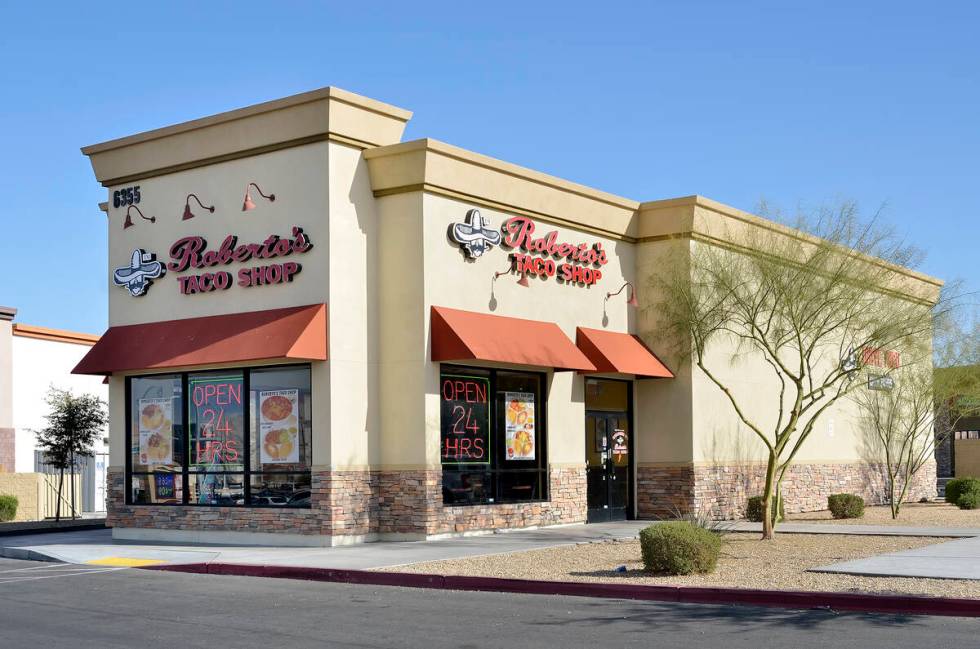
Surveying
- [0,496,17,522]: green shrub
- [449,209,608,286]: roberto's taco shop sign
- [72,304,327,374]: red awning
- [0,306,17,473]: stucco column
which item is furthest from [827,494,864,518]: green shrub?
[0,306,17,473]: stucco column

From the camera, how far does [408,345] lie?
22.6 metres

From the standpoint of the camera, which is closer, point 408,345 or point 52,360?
point 408,345

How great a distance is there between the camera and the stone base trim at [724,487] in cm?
2738

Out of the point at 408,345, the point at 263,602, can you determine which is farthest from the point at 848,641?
the point at 408,345

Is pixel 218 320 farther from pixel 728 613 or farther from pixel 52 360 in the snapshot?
pixel 52 360

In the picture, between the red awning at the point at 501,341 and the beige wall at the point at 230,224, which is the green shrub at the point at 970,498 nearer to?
the red awning at the point at 501,341

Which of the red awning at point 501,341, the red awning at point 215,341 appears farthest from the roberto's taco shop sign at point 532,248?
the red awning at point 215,341

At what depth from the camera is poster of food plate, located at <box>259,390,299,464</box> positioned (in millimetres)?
22312

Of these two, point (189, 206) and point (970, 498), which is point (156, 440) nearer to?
point (189, 206)

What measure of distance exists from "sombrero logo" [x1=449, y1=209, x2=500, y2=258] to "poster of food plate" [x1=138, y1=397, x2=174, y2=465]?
6704 millimetres

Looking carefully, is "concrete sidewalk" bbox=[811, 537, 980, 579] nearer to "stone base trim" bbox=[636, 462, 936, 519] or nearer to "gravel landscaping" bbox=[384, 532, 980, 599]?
"gravel landscaping" bbox=[384, 532, 980, 599]

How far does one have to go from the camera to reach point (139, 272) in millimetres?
24656

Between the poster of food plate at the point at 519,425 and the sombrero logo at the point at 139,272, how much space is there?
7604 mm

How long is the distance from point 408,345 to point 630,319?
24.1 feet
